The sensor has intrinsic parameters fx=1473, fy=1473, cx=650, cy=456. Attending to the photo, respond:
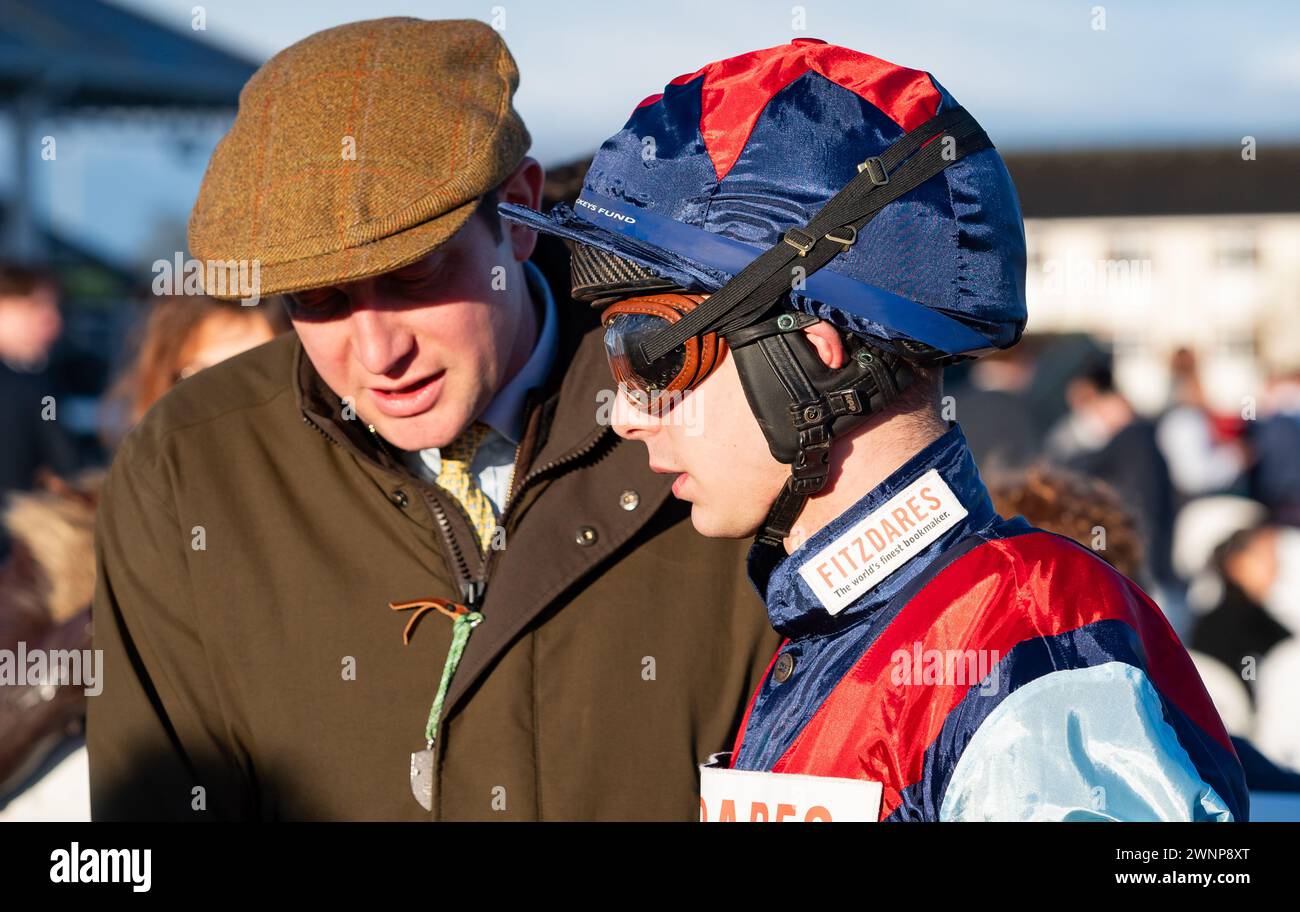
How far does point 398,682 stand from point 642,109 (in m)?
1.25

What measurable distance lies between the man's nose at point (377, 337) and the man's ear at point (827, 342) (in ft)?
3.23

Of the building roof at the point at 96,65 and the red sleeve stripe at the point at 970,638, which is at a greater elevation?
the building roof at the point at 96,65

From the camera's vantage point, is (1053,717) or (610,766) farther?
(610,766)

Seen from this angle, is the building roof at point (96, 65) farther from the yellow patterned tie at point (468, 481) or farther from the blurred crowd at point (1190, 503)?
the yellow patterned tie at point (468, 481)

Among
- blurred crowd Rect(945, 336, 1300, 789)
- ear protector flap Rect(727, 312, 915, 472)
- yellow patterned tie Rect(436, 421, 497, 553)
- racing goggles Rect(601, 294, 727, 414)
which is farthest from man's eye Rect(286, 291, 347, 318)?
blurred crowd Rect(945, 336, 1300, 789)

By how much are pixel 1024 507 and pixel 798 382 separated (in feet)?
6.36

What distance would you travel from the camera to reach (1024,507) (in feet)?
12.8

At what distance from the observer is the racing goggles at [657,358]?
2.21 metres

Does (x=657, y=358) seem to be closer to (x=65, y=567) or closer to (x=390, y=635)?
(x=390, y=635)

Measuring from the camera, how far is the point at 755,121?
2.15 m

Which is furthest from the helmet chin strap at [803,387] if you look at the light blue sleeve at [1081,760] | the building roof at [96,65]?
the building roof at [96,65]

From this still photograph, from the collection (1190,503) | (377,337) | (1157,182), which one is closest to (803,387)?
(377,337)
